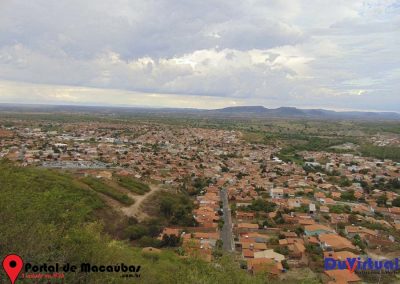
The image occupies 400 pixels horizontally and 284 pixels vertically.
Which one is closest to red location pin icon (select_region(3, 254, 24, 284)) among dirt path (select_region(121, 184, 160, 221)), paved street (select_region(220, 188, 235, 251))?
paved street (select_region(220, 188, 235, 251))

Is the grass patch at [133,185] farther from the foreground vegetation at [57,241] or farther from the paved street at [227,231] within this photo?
the foreground vegetation at [57,241]

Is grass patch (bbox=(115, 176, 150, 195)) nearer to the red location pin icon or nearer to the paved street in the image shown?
the paved street

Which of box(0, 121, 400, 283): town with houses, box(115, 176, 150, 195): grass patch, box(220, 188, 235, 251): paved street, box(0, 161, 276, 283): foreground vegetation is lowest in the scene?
box(220, 188, 235, 251): paved street

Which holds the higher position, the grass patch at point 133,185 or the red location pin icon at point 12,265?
the red location pin icon at point 12,265

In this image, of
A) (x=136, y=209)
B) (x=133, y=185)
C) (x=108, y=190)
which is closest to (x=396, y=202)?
(x=136, y=209)

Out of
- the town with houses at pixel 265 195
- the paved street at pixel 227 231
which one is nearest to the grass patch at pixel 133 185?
the town with houses at pixel 265 195

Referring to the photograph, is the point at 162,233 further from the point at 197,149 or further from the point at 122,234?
the point at 197,149
